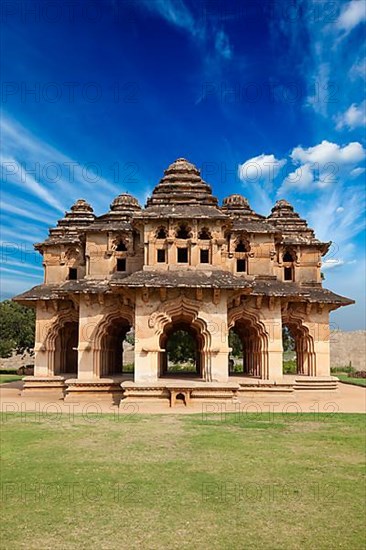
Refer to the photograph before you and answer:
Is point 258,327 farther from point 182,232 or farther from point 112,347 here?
point 112,347

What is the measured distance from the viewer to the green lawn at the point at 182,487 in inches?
209

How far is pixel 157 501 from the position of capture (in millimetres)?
6344

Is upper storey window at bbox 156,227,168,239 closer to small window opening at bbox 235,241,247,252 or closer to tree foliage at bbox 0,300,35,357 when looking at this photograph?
small window opening at bbox 235,241,247,252

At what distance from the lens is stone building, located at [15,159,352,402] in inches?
634

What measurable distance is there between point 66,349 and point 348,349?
4034cm

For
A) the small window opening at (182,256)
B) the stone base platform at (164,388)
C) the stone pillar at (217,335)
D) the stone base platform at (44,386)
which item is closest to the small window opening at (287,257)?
the stone base platform at (164,388)

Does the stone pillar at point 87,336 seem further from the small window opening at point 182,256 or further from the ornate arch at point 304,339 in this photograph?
the ornate arch at point 304,339

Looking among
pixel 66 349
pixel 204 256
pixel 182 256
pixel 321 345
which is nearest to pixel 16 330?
pixel 66 349

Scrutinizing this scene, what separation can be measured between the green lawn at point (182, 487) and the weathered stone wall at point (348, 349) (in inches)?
1617


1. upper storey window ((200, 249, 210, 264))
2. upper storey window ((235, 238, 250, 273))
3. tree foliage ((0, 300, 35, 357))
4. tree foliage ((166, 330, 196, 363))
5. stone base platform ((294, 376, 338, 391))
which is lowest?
stone base platform ((294, 376, 338, 391))

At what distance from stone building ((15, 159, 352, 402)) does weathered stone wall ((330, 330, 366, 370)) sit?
1160 inches

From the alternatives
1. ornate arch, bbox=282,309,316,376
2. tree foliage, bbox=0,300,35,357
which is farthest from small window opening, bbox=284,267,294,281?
tree foliage, bbox=0,300,35,357

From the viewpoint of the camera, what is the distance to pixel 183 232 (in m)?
17.6

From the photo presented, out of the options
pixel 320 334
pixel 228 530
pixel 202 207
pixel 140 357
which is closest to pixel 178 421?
pixel 140 357
